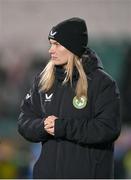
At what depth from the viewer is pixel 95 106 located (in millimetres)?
4160

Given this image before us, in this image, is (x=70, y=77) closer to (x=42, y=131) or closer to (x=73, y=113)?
(x=73, y=113)

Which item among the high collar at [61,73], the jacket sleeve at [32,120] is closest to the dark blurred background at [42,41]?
the jacket sleeve at [32,120]

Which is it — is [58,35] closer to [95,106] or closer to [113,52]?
[95,106]

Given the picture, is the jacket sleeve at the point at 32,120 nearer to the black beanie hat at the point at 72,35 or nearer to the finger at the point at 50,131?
the finger at the point at 50,131

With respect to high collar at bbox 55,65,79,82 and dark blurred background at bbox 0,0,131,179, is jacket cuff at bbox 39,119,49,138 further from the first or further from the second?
dark blurred background at bbox 0,0,131,179

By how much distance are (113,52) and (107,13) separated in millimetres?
625

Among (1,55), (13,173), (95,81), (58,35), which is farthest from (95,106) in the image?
(1,55)

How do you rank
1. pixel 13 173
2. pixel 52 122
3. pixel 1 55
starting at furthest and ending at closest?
1. pixel 1 55
2. pixel 13 173
3. pixel 52 122

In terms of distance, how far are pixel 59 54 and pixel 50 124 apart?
426mm

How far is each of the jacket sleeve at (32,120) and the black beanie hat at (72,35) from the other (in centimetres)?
30

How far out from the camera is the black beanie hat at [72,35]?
4285mm

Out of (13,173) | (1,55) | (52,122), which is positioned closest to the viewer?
(52,122)

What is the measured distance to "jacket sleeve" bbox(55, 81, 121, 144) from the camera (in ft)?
13.4

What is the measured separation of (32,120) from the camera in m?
4.26
